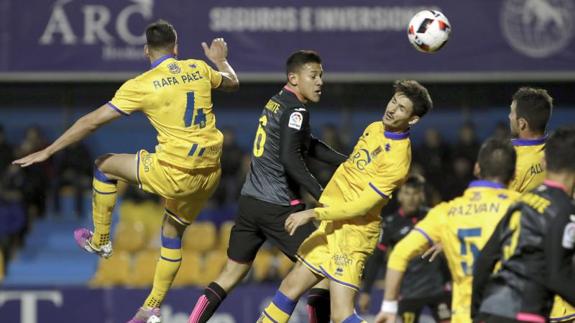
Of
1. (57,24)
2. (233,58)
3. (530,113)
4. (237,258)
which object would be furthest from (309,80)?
(57,24)

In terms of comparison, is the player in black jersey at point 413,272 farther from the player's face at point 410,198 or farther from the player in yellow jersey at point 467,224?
the player in yellow jersey at point 467,224

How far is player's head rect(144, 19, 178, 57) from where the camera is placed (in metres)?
7.16

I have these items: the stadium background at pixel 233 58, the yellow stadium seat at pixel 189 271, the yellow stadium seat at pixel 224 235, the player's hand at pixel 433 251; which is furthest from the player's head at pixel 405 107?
the yellow stadium seat at pixel 224 235

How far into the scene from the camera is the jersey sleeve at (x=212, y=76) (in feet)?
23.8

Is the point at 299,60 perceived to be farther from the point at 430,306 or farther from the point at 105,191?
the point at 430,306

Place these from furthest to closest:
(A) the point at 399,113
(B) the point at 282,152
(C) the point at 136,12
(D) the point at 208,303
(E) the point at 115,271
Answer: (C) the point at 136,12 → (E) the point at 115,271 → (D) the point at 208,303 → (B) the point at 282,152 → (A) the point at 399,113

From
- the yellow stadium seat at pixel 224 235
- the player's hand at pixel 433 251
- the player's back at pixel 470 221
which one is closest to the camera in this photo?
the player's back at pixel 470 221

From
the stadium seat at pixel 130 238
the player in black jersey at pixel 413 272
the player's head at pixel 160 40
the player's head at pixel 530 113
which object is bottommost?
the stadium seat at pixel 130 238

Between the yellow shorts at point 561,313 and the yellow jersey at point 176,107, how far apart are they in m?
Answer: 2.56

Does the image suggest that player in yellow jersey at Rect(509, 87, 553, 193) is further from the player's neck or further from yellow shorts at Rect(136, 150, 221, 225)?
yellow shorts at Rect(136, 150, 221, 225)

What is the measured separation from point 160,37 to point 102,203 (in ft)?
4.09

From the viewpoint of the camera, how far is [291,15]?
46.6 ft

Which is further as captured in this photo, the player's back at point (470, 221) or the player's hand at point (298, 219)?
the player's hand at point (298, 219)

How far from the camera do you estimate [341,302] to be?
265 inches
